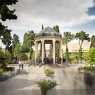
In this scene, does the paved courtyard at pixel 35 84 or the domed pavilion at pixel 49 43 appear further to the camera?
the domed pavilion at pixel 49 43

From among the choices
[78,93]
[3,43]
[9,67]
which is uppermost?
[3,43]

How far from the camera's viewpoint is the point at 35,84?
13391mm

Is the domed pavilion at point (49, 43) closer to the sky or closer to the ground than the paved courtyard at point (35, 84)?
closer to the sky

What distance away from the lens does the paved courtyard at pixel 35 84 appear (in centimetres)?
1264

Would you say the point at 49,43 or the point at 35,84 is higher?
the point at 49,43

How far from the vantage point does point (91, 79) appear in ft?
51.2

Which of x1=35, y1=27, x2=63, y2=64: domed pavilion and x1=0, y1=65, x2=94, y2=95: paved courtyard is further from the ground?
x1=35, y1=27, x2=63, y2=64: domed pavilion

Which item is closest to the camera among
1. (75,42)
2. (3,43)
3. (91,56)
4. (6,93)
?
(6,93)

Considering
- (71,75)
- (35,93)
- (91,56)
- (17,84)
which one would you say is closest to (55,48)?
(91,56)

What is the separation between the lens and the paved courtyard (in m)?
12.6

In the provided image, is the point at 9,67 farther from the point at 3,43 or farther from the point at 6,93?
the point at 6,93

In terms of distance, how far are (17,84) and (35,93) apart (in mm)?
2165

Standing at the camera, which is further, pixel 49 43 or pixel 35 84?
pixel 49 43

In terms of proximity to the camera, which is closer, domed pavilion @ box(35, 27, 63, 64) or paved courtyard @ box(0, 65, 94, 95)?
paved courtyard @ box(0, 65, 94, 95)
